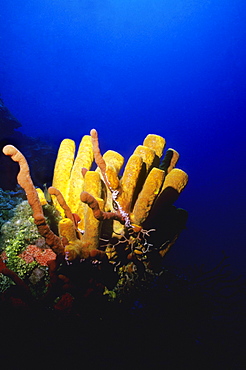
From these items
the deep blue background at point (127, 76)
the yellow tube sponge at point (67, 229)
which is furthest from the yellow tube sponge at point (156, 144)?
the deep blue background at point (127, 76)

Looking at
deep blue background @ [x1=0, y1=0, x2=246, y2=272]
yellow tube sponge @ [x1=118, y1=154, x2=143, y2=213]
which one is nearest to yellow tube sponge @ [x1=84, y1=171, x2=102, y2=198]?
yellow tube sponge @ [x1=118, y1=154, x2=143, y2=213]

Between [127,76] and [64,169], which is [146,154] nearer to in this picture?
[64,169]

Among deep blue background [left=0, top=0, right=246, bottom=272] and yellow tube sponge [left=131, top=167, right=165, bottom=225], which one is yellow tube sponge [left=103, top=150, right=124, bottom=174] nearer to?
yellow tube sponge [left=131, top=167, right=165, bottom=225]

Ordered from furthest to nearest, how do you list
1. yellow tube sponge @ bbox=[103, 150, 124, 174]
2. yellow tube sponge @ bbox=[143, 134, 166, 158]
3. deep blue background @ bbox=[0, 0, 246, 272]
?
deep blue background @ bbox=[0, 0, 246, 272]
yellow tube sponge @ bbox=[143, 134, 166, 158]
yellow tube sponge @ bbox=[103, 150, 124, 174]

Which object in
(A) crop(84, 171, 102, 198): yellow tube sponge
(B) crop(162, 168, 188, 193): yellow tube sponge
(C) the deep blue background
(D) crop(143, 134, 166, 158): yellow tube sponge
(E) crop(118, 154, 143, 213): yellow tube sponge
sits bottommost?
(A) crop(84, 171, 102, 198): yellow tube sponge

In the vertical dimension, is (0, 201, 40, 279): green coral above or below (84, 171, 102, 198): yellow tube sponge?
below

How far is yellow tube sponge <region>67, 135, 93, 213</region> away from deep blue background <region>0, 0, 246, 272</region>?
49.0 m

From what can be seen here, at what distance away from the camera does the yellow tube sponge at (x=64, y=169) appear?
2.61 metres

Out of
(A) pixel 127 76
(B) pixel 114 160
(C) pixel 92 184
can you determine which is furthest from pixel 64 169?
(A) pixel 127 76

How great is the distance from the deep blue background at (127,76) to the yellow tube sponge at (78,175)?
4897 cm

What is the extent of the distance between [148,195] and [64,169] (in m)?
1.37

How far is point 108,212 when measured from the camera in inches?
70.1

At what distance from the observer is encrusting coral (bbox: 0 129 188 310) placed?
1.65m

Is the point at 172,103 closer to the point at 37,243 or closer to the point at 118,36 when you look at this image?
the point at 118,36
